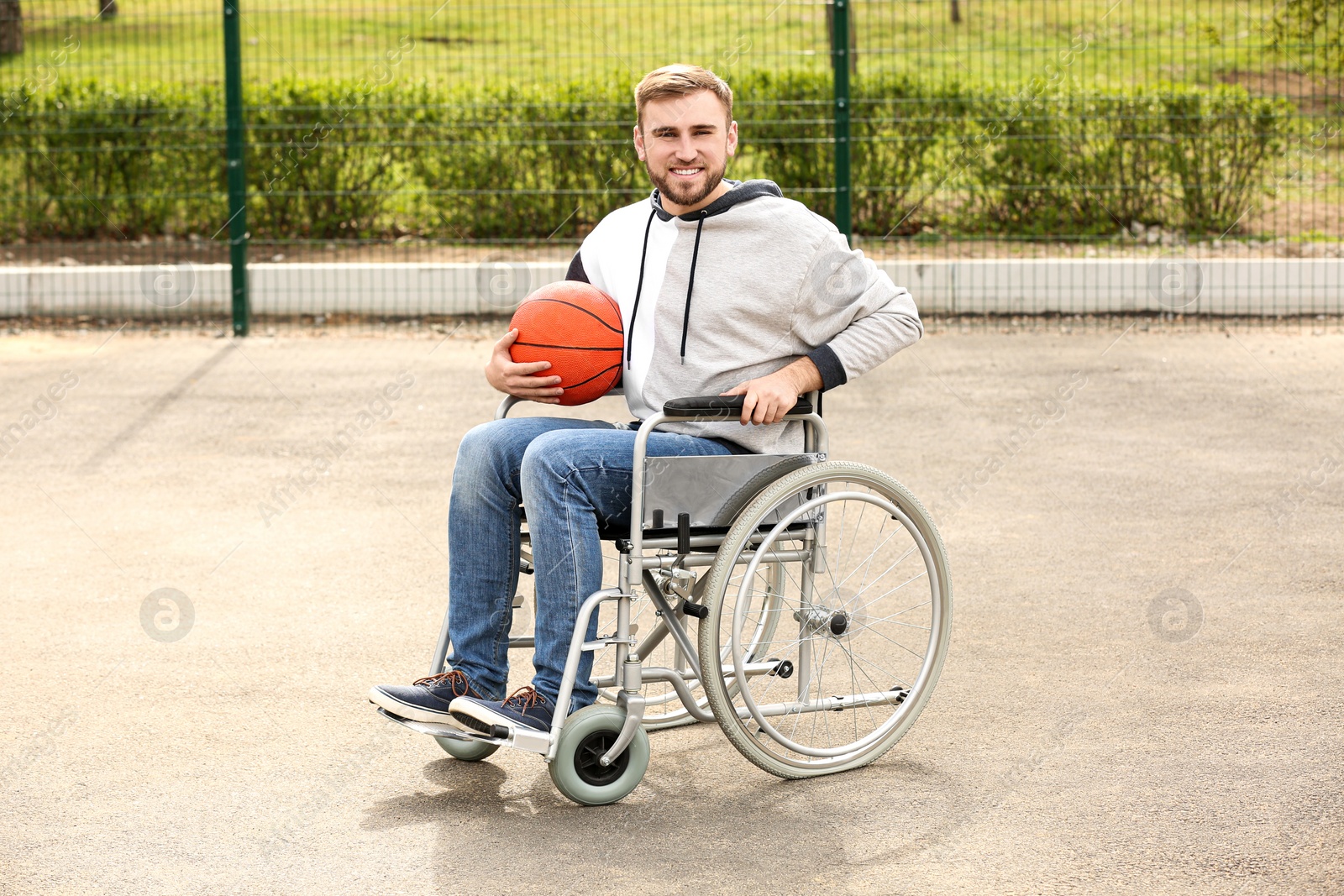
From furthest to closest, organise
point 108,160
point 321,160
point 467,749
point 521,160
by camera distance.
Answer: point 108,160 < point 321,160 < point 521,160 < point 467,749

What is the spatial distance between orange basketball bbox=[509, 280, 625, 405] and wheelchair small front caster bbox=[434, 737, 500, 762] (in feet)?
2.72

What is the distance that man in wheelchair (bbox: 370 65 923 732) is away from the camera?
3594mm

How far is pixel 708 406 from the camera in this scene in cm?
349

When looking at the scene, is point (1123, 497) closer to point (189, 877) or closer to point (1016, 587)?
point (1016, 587)

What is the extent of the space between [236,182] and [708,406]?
7.00 m

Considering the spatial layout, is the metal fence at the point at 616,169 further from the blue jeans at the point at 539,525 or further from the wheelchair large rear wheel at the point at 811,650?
the blue jeans at the point at 539,525

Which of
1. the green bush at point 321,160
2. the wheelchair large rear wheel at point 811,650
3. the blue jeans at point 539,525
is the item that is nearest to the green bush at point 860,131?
the green bush at point 321,160

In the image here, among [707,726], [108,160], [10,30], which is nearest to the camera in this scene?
[707,726]

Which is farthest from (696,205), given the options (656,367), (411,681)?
(411,681)

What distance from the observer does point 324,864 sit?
3316mm

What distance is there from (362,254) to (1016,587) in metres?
6.71

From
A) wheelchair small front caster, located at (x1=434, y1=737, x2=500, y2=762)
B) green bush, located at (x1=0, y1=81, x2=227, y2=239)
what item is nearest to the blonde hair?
wheelchair small front caster, located at (x1=434, y1=737, x2=500, y2=762)

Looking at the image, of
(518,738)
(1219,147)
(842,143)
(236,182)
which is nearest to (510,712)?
(518,738)

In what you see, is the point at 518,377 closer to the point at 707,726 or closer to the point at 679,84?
the point at 679,84
